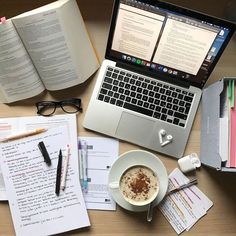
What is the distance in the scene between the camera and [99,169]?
1002 millimetres

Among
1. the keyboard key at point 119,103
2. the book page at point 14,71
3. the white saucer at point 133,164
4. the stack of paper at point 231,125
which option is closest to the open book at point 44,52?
the book page at point 14,71

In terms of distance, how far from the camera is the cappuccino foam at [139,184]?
3.08ft

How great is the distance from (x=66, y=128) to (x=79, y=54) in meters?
0.19

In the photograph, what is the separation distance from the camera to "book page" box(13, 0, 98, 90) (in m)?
0.92

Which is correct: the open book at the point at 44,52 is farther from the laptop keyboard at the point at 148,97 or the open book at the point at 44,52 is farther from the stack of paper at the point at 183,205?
the stack of paper at the point at 183,205

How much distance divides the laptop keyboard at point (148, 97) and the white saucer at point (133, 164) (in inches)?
4.1

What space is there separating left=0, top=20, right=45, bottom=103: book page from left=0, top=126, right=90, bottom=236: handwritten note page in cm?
12

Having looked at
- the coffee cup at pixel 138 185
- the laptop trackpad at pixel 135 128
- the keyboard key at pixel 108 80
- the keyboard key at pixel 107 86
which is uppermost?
the keyboard key at pixel 108 80

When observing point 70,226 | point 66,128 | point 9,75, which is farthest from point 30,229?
point 9,75

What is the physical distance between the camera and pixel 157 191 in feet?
3.05

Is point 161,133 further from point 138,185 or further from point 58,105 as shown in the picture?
point 58,105

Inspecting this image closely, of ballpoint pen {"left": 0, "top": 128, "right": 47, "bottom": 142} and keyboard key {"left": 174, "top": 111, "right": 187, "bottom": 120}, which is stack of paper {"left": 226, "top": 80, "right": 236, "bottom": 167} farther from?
ballpoint pen {"left": 0, "top": 128, "right": 47, "bottom": 142}

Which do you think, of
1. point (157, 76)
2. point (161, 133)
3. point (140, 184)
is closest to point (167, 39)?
point (157, 76)

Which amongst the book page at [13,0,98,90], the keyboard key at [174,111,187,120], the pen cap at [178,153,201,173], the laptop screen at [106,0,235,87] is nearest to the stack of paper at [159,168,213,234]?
the pen cap at [178,153,201,173]
